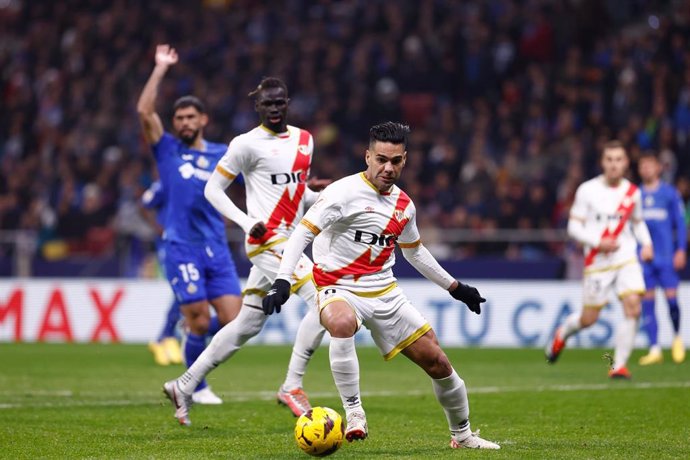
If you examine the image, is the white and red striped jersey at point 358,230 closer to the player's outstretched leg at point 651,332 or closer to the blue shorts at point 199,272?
the blue shorts at point 199,272

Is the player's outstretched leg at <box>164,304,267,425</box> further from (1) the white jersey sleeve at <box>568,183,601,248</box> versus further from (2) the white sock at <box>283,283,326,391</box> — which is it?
(1) the white jersey sleeve at <box>568,183,601,248</box>

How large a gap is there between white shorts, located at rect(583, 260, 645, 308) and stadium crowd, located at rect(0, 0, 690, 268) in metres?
5.85

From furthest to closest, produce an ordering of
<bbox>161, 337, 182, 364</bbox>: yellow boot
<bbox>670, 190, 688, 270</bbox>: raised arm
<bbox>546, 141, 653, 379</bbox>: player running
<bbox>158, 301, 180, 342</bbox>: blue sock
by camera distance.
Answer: <bbox>670, 190, 688, 270</bbox>: raised arm → <bbox>161, 337, 182, 364</bbox>: yellow boot → <bbox>158, 301, 180, 342</bbox>: blue sock → <bbox>546, 141, 653, 379</bbox>: player running

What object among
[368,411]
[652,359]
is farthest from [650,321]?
[368,411]

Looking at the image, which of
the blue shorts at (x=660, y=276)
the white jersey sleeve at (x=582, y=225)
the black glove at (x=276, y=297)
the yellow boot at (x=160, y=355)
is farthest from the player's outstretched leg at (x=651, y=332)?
the black glove at (x=276, y=297)

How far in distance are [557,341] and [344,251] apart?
6217mm

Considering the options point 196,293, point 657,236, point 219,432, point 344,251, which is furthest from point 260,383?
point 657,236

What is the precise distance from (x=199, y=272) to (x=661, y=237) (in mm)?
7712

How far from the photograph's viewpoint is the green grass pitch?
725cm

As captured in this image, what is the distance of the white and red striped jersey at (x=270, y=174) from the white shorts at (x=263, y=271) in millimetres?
104

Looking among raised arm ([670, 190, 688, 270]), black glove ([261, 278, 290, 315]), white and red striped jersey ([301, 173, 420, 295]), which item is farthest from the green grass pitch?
raised arm ([670, 190, 688, 270])

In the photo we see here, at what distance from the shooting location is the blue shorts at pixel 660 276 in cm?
1511

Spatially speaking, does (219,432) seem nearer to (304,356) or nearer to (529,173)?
(304,356)

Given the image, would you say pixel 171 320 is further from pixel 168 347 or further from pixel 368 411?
pixel 368 411
